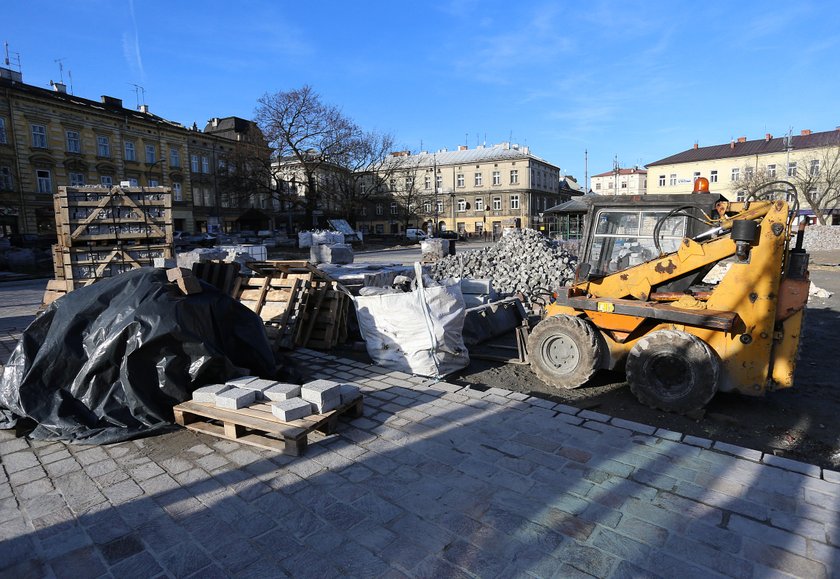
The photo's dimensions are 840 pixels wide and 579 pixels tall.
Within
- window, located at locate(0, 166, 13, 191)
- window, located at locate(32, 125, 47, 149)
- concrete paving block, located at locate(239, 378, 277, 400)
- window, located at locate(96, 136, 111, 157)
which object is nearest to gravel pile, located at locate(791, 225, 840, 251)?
concrete paving block, located at locate(239, 378, 277, 400)

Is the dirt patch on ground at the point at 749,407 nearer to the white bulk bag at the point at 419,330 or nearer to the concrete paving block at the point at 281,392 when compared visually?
the white bulk bag at the point at 419,330

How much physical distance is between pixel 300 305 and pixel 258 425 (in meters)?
3.55

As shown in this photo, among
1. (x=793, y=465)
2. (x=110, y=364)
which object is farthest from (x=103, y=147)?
(x=793, y=465)

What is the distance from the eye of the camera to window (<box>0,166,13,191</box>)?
1339 inches

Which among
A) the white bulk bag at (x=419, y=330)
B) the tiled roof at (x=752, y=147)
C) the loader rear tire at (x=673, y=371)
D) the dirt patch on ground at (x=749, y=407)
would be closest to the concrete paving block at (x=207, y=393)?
the white bulk bag at (x=419, y=330)

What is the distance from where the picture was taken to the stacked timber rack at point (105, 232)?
325 inches

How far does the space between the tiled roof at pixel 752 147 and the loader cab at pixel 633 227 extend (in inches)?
2179

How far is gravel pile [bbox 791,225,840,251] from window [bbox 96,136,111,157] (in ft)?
178

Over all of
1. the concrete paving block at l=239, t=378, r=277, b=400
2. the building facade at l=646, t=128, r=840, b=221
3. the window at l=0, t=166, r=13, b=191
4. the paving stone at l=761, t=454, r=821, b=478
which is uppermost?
the building facade at l=646, t=128, r=840, b=221

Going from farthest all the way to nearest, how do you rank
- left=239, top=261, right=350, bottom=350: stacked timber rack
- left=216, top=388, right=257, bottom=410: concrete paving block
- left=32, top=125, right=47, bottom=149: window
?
1. left=32, top=125, right=47, bottom=149: window
2. left=239, top=261, right=350, bottom=350: stacked timber rack
3. left=216, top=388, right=257, bottom=410: concrete paving block

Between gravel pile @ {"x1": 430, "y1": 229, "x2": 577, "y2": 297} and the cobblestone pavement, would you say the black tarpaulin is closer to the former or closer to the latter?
the cobblestone pavement

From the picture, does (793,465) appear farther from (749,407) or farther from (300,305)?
(300,305)

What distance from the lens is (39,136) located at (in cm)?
3625

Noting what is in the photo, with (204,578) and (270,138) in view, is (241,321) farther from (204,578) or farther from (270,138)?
(270,138)
